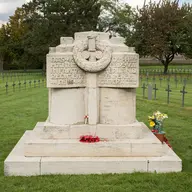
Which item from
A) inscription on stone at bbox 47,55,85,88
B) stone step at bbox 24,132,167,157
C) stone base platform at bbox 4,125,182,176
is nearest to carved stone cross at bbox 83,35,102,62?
inscription on stone at bbox 47,55,85,88

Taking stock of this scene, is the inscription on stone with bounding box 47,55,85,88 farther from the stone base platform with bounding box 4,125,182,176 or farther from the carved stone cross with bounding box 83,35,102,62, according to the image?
the stone base platform with bounding box 4,125,182,176

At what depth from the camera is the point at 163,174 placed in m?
6.26

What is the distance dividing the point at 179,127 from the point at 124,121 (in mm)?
4605

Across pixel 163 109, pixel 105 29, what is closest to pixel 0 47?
pixel 105 29

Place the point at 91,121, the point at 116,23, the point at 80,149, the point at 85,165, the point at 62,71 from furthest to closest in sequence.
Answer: the point at 116,23
the point at 91,121
the point at 62,71
the point at 80,149
the point at 85,165

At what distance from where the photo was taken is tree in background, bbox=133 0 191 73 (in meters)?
41.4

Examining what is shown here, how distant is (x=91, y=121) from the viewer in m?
7.02

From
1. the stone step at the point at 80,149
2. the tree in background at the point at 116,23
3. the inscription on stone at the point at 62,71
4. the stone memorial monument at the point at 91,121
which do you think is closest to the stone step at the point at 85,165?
the stone memorial monument at the point at 91,121

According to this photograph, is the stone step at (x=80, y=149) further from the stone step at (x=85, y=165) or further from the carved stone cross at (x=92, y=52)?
the carved stone cross at (x=92, y=52)

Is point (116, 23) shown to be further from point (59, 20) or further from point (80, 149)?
point (80, 149)

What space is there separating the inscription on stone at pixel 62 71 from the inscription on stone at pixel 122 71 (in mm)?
601

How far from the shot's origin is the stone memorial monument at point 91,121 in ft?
21.0

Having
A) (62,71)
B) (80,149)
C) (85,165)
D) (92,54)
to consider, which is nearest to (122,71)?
(92,54)

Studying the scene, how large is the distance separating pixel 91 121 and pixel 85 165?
103cm
